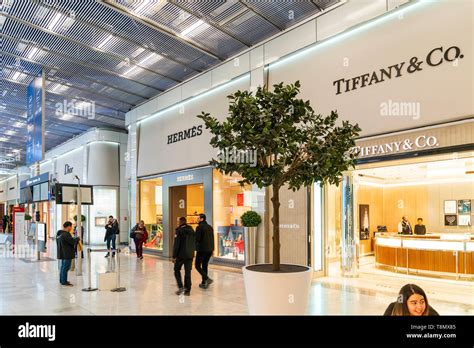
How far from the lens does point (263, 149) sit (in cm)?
390

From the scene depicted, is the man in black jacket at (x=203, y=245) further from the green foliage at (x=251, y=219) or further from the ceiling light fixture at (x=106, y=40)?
the ceiling light fixture at (x=106, y=40)

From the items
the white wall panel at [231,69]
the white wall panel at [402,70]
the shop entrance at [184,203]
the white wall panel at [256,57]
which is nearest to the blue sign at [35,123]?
the white wall panel at [231,69]

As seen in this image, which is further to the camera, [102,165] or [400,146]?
[102,165]

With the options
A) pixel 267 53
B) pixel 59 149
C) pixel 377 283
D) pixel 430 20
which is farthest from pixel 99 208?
pixel 430 20

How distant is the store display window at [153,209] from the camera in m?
13.8

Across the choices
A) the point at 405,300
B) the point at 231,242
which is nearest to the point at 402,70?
the point at 405,300

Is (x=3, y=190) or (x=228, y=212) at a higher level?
(x=3, y=190)

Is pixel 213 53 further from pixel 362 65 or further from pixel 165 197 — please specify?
pixel 165 197

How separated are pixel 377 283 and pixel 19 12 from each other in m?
9.35

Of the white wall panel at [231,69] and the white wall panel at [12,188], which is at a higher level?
the white wall panel at [231,69]

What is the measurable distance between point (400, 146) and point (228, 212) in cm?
543

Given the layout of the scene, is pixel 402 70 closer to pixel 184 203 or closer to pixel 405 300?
pixel 405 300

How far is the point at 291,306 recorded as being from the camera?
12.7 ft

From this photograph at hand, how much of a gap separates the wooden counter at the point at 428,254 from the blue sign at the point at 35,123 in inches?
342
